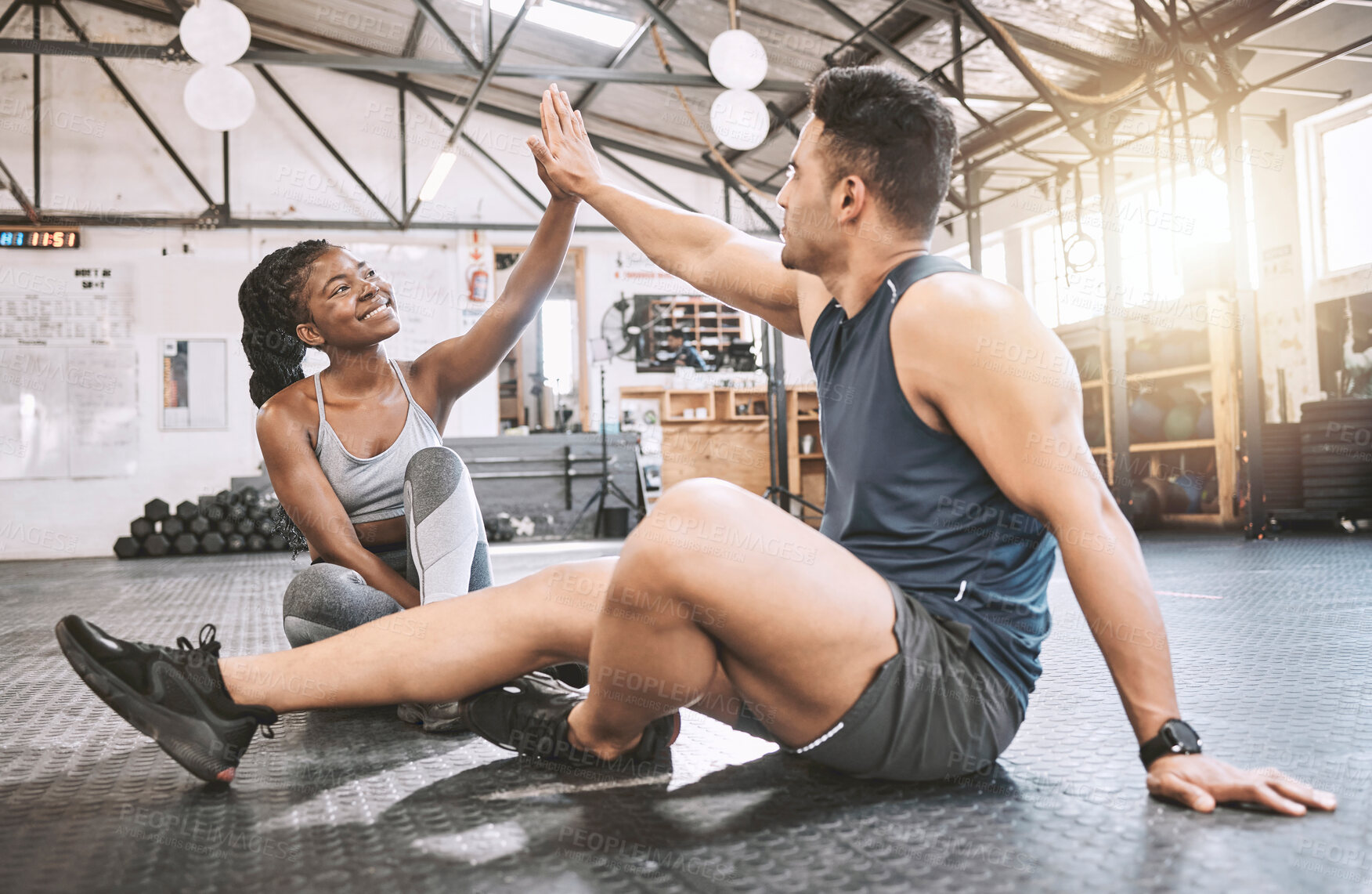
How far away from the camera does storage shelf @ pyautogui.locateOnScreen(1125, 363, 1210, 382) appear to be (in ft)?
21.5

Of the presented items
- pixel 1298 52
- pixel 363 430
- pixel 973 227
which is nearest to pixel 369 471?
pixel 363 430

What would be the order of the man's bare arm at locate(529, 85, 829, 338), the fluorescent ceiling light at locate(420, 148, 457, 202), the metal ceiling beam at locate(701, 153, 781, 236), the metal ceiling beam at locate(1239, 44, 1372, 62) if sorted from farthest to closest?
the metal ceiling beam at locate(701, 153, 781, 236)
the fluorescent ceiling light at locate(420, 148, 457, 202)
the metal ceiling beam at locate(1239, 44, 1372, 62)
the man's bare arm at locate(529, 85, 829, 338)

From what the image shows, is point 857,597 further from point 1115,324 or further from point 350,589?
point 1115,324

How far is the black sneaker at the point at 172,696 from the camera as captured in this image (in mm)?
1135

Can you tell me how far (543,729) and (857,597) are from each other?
1.70ft

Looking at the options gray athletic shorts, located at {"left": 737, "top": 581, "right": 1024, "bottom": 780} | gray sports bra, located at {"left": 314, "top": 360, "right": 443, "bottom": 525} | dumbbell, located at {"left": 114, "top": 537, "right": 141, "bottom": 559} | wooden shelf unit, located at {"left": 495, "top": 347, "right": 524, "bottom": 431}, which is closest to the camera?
gray athletic shorts, located at {"left": 737, "top": 581, "right": 1024, "bottom": 780}

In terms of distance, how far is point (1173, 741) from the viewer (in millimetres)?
1014

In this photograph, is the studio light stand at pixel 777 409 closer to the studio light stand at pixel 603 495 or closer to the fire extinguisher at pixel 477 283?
the studio light stand at pixel 603 495

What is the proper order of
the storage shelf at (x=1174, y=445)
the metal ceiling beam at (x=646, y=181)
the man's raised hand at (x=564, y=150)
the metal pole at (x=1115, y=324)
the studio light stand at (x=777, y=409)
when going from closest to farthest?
the man's raised hand at (x=564, y=150), the metal pole at (x=1115, y=324), the storage shelf at (x=1174, y=445), the studio light stand at (x=777, y=409), the metal ceiling beam at (x=646, y=181)

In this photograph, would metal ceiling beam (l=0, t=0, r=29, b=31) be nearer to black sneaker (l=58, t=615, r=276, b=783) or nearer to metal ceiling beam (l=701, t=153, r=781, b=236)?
metal ceiling beam (l=701, t=153, r=781, b=236)

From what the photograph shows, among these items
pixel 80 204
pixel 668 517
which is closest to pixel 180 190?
pixel 80 204

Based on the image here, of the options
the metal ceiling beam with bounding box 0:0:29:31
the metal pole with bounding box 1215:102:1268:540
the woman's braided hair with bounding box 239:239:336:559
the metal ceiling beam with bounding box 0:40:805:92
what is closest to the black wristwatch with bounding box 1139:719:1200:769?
the woman's braided hair with bounding box 239:239:336:559

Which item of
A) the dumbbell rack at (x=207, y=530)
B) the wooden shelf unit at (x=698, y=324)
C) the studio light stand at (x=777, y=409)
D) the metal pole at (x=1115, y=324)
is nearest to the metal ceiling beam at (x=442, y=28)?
the studio light stand at (x=777, y=409)

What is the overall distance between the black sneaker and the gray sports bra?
567 mm
